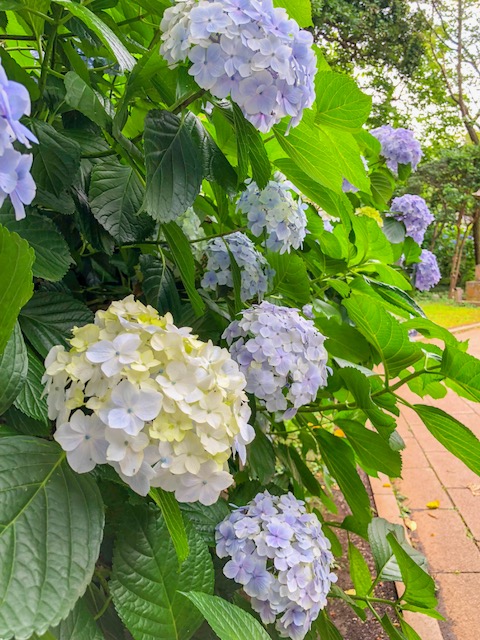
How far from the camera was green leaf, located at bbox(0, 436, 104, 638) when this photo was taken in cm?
37

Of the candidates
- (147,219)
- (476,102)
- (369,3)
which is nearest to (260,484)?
(147,219)

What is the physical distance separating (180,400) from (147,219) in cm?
31

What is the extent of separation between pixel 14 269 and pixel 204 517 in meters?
0.47

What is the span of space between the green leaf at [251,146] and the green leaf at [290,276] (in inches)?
11.6

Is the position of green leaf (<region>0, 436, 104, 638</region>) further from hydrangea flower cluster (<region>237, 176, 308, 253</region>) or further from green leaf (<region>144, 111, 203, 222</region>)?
hydrangea flower cluster (<region>237, 176, 308, 253</region>)

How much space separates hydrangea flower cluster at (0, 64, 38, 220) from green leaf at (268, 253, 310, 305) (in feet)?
2.20

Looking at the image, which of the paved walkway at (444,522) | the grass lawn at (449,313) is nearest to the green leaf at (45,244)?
the paved walkway at (444,522)

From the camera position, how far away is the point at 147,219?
0.72 meters

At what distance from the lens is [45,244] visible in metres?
0.62

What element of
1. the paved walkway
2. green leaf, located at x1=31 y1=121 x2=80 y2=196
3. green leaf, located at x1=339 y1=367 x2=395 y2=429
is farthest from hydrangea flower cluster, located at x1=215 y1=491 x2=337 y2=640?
the paved walkway

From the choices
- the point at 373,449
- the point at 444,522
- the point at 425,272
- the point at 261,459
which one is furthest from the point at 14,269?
the point at 444,522

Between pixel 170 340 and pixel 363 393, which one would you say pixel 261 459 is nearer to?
pixel 363 393

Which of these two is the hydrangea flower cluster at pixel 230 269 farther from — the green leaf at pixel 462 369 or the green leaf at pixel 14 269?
the green leaf at pixel 14 269

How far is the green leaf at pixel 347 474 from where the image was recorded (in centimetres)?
99
